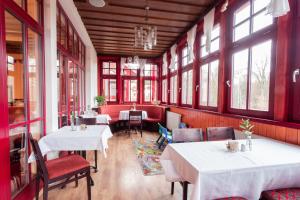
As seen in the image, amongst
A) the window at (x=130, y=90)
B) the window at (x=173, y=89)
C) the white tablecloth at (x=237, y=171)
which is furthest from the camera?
the window at (x=130, y=90)

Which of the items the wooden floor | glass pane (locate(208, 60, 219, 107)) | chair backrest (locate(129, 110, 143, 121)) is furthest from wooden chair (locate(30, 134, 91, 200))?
chair backrest (locate(129, 110, 143, 121))

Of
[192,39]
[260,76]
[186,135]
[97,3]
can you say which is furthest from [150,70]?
[186,135]

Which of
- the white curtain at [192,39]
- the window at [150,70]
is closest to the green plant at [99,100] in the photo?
the window at [150,70]

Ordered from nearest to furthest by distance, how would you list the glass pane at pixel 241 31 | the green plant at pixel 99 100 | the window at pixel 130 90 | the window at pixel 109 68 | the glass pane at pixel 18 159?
the glass pane at pixel 18 159, the glass pane at pixel 241 31, the green plant at pixel 99 100, the window at pixel 109 68, the window at pixel 130 90

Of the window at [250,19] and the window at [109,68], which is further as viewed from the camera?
the window at [109,68]

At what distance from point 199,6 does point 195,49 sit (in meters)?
1.05

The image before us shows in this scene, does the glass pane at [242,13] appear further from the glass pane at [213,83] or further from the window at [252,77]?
the glass pane at [213,83]

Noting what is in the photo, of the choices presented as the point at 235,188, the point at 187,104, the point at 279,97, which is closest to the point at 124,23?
the point at 187,104

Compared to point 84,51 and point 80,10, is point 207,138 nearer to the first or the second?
point 80,10

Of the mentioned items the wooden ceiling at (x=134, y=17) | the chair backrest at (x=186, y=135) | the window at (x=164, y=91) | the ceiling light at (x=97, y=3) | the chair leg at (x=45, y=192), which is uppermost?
the wooden ceiling at (x=134, y=17)

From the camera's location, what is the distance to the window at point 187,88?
4692 millimetres

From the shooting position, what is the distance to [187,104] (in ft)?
16.2

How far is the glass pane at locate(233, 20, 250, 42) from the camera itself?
2680 mm

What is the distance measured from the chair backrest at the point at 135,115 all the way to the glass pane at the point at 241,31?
11.3 feet
